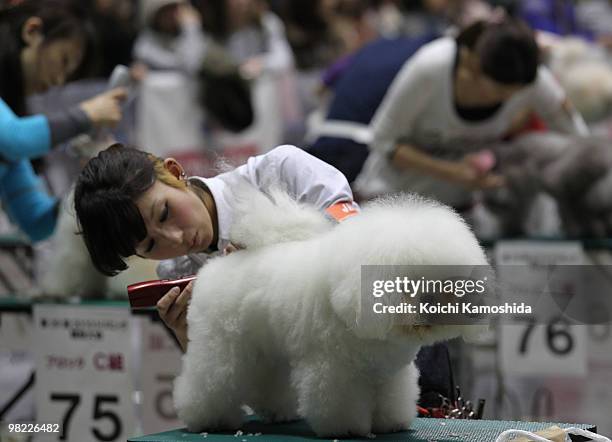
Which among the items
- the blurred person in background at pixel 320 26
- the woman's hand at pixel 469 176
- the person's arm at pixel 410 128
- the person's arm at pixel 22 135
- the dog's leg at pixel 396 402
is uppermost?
the blurred person in background at pixel 320 26

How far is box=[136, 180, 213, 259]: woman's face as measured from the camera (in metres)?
1.59

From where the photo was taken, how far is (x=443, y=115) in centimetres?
303

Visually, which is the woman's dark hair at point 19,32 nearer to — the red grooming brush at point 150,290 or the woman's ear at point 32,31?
the woman's ear at point 32,31

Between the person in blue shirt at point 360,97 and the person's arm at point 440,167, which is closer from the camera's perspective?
the person's arm at point 440,167

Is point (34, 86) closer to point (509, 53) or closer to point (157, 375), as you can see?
point (157, 375)

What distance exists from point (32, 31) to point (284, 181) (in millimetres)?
1024

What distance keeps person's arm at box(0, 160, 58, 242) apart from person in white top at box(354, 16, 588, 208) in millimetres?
923

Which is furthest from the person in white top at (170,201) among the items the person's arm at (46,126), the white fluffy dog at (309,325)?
the person's arm at (46,126)

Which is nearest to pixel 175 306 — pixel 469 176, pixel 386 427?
pixel 386 427

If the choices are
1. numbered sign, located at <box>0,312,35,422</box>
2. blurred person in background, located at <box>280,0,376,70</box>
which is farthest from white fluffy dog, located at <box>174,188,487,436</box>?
blurred person in background, located at <box>280,0,376,70</box>

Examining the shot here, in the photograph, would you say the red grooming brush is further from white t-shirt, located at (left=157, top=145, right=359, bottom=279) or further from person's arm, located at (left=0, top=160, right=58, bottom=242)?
person's arm, located at (left=0, top=160, right=58, bottom=242)

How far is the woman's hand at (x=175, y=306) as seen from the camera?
1610 millimetres

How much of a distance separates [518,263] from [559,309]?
239 millimetres

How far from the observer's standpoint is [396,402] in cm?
144
